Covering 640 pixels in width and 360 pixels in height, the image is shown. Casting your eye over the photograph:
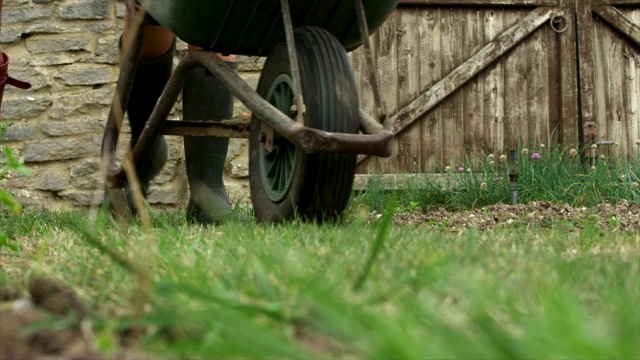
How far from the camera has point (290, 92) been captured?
2.56 meters

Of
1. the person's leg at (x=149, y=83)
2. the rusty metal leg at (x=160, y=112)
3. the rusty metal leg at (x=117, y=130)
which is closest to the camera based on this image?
the rusty metal leg at (x=160, y=112)

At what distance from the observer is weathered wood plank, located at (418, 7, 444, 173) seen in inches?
216

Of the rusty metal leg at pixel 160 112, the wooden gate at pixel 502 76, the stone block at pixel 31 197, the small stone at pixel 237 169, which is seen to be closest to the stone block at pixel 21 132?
the stone block at pixel 31 197

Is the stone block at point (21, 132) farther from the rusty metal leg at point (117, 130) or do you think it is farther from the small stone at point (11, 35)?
the rusty metal leg at point (117, 130)

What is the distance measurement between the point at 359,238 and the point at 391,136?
67cm

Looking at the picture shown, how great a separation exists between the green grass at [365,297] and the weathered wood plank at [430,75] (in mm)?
3687

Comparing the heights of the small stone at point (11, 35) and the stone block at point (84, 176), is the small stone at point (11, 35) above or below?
above

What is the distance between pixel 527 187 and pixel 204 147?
1.85 meters

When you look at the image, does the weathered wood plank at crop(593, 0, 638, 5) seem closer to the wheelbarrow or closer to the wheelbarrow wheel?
the wheelbarrow

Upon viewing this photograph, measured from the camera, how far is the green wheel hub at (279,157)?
256 centimetres

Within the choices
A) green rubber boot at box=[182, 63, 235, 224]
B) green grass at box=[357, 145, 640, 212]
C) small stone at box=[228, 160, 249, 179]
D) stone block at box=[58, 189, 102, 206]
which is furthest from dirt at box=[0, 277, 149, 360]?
stone block at box=[58, 189, 102, 206]

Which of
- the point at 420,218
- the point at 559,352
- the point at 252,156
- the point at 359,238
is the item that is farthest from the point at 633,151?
the point at 559,352

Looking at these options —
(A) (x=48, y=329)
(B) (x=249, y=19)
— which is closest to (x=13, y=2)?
(B) (x=249, y=19)

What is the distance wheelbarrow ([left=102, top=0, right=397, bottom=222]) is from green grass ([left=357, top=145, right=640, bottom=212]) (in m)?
1.68
